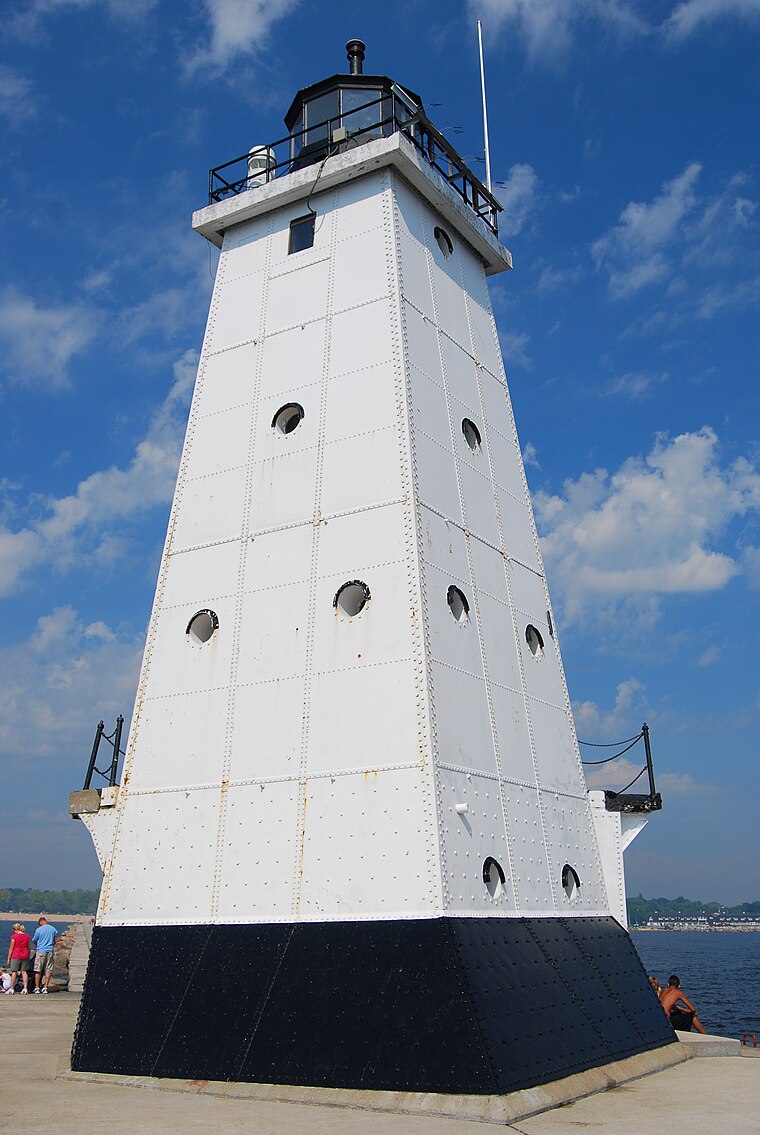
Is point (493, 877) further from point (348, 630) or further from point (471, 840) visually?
point (348, 630)

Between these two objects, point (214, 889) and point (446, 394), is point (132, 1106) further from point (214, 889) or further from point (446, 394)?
point (446, 394)

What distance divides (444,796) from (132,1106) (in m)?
4.67

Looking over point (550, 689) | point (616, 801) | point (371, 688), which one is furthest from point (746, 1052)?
point (371, 688)

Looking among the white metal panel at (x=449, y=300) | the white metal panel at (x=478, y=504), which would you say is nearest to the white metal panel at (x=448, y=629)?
the white metal panel at (x=478, y=504)

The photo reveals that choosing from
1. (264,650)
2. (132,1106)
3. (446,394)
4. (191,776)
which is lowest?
(132,1106)

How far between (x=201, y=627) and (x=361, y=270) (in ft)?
20.0

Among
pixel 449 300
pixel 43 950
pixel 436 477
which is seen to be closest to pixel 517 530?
pixel 436 477

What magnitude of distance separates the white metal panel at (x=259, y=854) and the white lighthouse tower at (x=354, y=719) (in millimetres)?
38

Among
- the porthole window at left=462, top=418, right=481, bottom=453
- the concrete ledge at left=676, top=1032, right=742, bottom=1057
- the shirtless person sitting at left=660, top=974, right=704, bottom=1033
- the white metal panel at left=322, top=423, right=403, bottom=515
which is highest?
the porthole window at left=462, top=418, right=481, bottom=453

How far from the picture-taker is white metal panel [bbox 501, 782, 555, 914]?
42.0 ft

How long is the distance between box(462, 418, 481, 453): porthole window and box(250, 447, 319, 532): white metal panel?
2662mm

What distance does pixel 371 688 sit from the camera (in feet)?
40.6

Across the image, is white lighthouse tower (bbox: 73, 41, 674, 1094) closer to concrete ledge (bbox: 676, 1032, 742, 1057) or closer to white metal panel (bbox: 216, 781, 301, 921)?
white metal panel (bbox: 216, 781, 301, 921)

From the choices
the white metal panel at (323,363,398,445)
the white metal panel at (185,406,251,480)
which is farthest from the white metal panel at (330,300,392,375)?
Answer: the white metal panel at (185,406,251,480)
